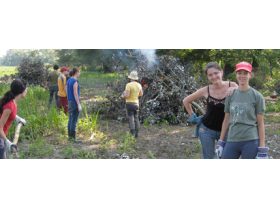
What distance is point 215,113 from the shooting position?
2818 millimetres

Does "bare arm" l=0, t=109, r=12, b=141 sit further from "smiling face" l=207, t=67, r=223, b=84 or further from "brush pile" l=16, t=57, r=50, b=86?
"brush pile" l=16, t=57, r=50, b=86

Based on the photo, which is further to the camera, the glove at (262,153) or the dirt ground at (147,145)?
the dirt ground at (147,145)

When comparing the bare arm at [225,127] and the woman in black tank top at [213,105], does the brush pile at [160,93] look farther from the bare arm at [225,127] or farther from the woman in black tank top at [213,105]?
the bare arm at [225,127]

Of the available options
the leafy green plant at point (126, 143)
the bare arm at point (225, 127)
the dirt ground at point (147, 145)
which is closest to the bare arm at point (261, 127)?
the bare arm at point (225, 127)

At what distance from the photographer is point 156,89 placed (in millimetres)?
7082

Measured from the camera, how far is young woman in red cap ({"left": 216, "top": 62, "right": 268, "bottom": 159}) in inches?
93.5

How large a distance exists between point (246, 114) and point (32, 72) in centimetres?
1100

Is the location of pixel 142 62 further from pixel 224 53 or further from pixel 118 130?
pixel 224 53

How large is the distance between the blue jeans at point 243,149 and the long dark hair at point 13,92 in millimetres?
2541

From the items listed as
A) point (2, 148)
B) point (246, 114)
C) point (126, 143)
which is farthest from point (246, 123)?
point (126, 143)

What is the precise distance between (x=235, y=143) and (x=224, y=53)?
10593 millimetres

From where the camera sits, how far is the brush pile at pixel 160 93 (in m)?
6.93

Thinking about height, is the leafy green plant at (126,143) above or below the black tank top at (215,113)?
below

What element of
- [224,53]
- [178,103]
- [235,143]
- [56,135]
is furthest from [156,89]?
[224,53]
